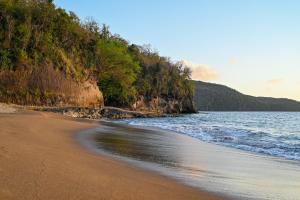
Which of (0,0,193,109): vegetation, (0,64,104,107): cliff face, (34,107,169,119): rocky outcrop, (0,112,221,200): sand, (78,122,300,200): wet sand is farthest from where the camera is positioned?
(0,0,193,109): vegetation

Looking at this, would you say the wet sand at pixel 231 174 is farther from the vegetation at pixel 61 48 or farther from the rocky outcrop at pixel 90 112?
the vegetation at pixel 61 48

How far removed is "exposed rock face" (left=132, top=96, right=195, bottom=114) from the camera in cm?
9330

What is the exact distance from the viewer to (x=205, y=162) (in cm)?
1110

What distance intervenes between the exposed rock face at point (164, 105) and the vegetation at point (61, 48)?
258 centimetres

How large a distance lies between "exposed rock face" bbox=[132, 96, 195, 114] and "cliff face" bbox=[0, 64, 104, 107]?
103 ft

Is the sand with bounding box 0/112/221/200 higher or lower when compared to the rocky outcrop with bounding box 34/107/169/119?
lower

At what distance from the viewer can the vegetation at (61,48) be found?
5075 centimetres

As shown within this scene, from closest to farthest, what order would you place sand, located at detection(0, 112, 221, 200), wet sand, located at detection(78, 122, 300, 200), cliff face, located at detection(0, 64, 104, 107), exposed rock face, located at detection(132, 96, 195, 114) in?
1. sand, located at detection(0, 112, 221, 200)
2. wet sand, located at detection(78, 122, 300, 200)
3. cliff face, located at detection(0, 64, 104, 107)
4. exposed rock face, located at detection(132, 96, 195, 114)

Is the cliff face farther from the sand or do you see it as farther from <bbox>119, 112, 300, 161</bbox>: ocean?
the sand

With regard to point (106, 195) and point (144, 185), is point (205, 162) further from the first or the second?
point (106, 195)

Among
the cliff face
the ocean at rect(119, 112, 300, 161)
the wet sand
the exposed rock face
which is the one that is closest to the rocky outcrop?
the cliff face

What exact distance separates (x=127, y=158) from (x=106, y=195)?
4805mm

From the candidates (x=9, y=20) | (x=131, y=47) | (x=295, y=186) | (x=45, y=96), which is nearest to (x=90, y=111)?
(x=45, y=96)

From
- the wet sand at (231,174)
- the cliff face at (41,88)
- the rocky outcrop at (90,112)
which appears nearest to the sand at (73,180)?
the wet sand at (231,174)
